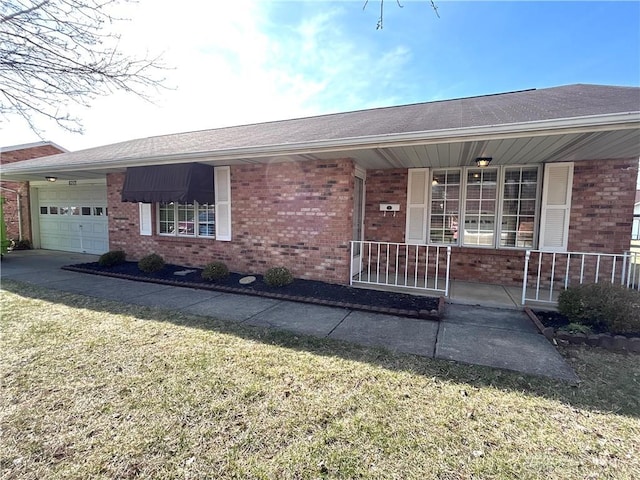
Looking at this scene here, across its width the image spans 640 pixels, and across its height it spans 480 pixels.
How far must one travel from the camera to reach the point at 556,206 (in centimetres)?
621

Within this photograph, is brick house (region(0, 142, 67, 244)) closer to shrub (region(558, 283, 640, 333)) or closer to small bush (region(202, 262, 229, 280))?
small bush (region(202, 262, 229, 280))

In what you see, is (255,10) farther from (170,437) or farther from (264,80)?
(170,437)

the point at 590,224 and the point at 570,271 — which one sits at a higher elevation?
the point at 590,224

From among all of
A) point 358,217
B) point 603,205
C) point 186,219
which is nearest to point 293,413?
point 358,217

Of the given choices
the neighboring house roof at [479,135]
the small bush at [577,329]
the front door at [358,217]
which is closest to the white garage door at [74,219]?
the neighboring house roof at [479,135]

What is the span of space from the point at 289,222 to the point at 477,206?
4.25 meters

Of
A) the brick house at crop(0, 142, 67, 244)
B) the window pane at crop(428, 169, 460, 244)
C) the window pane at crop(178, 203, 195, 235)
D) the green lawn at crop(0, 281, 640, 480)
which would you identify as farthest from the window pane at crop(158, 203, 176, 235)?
the brick house at crop(0, 142, 67, 244)

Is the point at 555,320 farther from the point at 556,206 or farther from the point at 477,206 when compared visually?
the point at 477,206

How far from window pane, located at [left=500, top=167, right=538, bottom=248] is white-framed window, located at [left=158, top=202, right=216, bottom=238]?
22.8 ft

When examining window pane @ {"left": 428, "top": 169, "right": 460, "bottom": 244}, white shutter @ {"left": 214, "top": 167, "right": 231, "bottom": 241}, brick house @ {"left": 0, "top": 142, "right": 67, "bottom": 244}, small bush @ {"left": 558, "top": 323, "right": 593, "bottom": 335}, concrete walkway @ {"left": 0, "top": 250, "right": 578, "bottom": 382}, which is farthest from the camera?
brick house @ {"left": 0, "top": 142, "right": 67, "bottom": 244}

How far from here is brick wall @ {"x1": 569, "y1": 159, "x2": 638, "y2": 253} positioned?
580 centimetres

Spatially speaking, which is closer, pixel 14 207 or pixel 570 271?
pixel 570 271

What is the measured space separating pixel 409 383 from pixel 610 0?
6547 millimetres

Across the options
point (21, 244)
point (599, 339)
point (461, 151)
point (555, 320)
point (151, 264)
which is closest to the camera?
point (599, 339)
